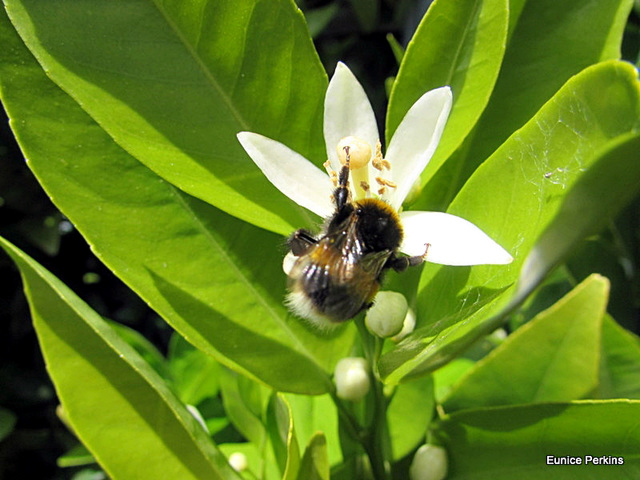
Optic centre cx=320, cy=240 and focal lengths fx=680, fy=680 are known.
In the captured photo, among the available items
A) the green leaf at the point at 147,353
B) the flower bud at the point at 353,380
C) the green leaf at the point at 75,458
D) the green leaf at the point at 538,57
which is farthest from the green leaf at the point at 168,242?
the green leaf at the point at 75,458

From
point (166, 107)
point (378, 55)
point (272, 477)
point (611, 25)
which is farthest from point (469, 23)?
point (378, 55)

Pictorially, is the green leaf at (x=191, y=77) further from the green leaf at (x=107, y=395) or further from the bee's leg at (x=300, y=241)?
the green leaf at (x=107, y=395)

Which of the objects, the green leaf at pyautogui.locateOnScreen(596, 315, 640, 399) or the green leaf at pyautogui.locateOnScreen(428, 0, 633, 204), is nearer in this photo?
the green leaf at pyautogui.locateOnScreen(428, 0, 633, 204)

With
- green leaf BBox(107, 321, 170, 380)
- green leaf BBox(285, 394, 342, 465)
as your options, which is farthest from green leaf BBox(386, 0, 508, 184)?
green leaf BBox(107, 321, 170, 380)

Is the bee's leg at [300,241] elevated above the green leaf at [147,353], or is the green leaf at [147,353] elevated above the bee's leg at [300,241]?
the green leaf at [147,353]

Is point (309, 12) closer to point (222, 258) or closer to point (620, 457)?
point (222, 258)

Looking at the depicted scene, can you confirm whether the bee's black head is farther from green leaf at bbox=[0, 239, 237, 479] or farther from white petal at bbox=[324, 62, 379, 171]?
green leaf at bbox=[0, 239, 237, 479]

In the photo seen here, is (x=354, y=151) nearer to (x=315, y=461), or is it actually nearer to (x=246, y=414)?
(x=315, y=461)
